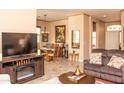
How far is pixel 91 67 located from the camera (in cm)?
461

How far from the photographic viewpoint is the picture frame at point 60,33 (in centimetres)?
1013

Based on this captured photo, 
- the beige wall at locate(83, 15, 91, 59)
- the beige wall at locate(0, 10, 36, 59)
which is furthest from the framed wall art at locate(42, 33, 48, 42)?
the beige wall at locate(0, 10, 36, 59)

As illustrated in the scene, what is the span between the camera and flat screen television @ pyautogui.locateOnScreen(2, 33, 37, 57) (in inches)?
154

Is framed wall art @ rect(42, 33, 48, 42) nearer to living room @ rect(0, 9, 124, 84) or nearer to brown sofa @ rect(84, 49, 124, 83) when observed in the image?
living room @ rect(0, 9, 124, 84)

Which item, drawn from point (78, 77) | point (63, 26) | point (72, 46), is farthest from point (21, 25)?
point (63, 26)

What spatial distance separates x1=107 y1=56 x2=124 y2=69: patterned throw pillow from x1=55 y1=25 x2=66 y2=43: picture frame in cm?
581

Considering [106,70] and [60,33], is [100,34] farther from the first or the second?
[106,70]

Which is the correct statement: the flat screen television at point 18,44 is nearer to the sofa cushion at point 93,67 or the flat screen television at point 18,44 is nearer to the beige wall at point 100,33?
the sofa cushion at point 93,67

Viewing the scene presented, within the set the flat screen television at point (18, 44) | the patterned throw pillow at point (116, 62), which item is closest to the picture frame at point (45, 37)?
the flat screen television at point (18, 44)

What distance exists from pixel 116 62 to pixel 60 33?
6366 millimetres

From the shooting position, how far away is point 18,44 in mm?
4262

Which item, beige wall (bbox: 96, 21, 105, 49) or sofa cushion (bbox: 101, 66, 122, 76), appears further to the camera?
beige wall (bbox: 96, 21, 105, 49)

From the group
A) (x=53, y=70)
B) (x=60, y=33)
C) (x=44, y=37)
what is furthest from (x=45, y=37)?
(x=53, y=70)

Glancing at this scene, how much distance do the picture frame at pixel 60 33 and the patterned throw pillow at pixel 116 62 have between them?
229 inches
